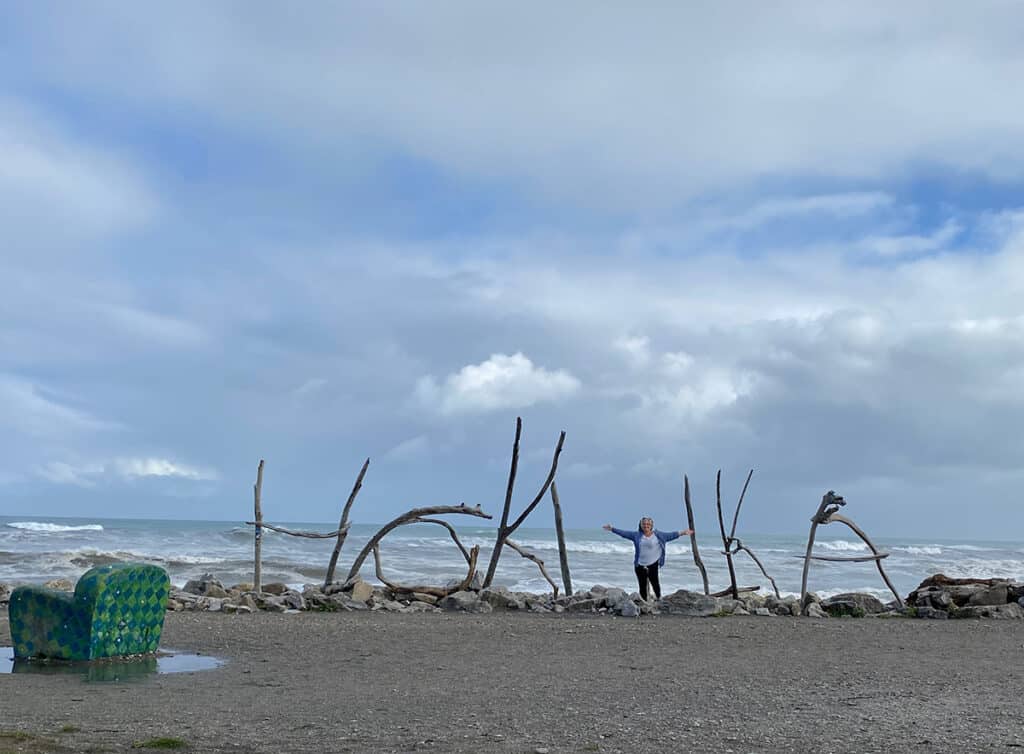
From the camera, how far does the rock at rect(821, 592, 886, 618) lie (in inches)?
699

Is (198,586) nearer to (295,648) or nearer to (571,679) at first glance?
(295,648)

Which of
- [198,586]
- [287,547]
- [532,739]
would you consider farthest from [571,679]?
[287,547]

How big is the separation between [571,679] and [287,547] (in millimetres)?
37385

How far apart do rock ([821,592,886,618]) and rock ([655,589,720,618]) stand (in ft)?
7.52

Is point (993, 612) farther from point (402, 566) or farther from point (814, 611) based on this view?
point (402, 566)

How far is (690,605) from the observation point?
55.3ft

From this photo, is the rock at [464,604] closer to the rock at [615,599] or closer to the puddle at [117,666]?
the rock at [615,599]

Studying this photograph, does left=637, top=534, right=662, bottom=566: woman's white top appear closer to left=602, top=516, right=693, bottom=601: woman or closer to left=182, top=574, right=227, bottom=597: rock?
left=602, top=516, right=693, bottom=601: woman

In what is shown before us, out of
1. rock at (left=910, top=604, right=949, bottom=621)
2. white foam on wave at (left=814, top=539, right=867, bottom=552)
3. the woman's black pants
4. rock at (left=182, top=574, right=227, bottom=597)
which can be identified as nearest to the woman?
the woman's black pants

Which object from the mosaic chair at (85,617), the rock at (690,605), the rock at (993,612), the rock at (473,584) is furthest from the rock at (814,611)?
the mosaic chair at (85,617)

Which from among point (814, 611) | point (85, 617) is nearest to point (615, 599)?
point (814, 611)

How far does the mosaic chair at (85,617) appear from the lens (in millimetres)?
10289

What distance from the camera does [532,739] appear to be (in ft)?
21.5

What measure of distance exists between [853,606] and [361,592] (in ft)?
26.5
